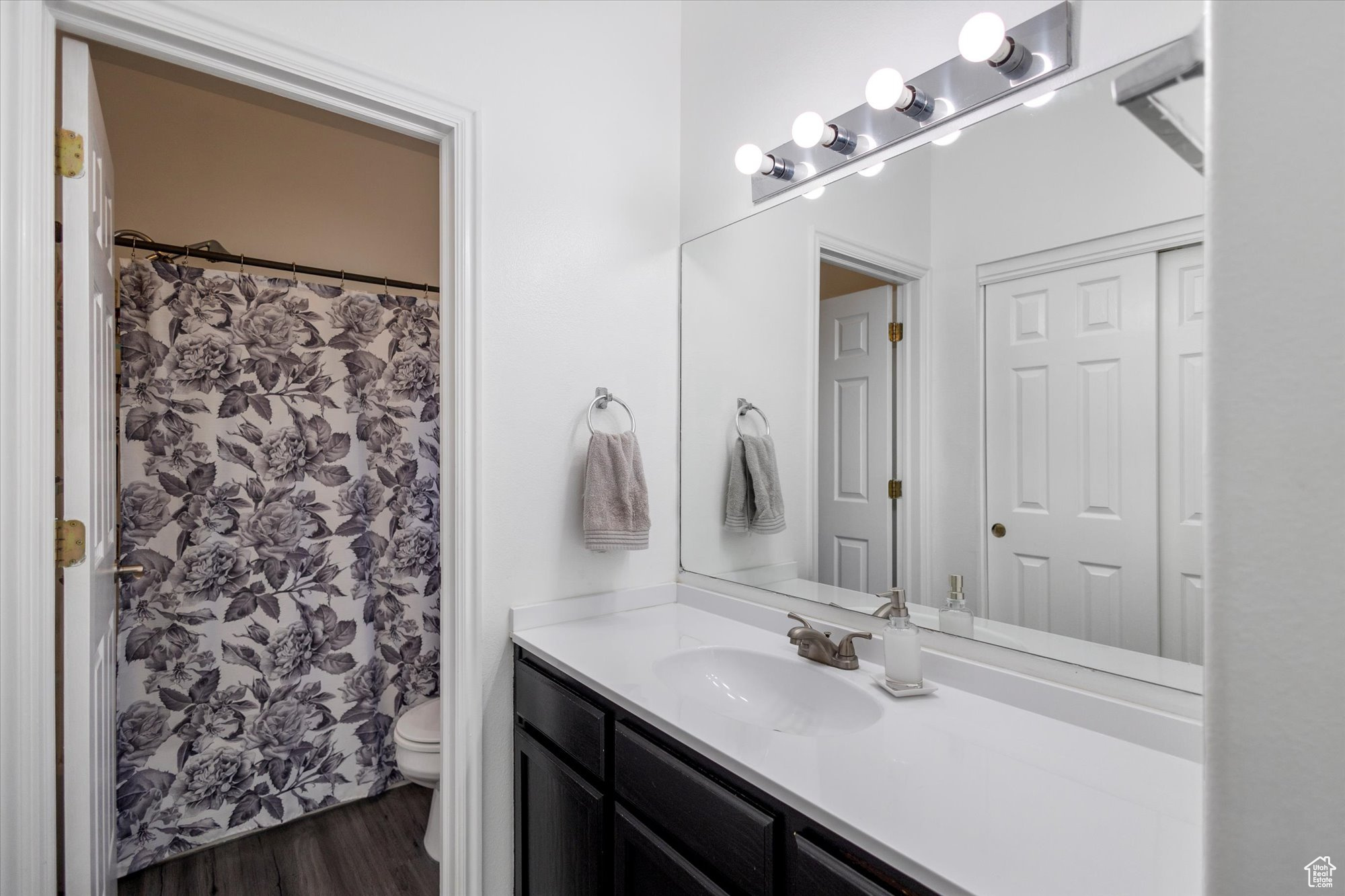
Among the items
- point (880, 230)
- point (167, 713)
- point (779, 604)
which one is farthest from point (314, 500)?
point (880, 230)

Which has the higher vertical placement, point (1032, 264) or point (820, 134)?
point (820, 134)

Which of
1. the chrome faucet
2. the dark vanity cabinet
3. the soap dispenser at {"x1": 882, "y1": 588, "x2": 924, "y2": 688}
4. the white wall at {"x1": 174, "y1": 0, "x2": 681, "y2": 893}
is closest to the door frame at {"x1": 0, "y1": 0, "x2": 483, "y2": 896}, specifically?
the white wall at {"x1": 174, "y1": 0, "x2": 681, "y2": 893}

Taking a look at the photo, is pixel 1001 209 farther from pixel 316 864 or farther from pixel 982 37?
pixel 316 864

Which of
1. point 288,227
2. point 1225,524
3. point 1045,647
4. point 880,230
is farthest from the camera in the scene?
point 288,227

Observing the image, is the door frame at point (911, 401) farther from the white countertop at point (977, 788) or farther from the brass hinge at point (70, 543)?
the brass hinge at point (70, 543)

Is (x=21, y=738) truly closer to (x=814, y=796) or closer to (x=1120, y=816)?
(x=814, y=796)

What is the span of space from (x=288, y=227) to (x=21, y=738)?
2.01 metres

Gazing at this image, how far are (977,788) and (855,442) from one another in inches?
29.9

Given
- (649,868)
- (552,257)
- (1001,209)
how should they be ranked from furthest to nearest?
(552,257), (1001,209), (649,868)

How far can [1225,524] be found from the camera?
0.25 m

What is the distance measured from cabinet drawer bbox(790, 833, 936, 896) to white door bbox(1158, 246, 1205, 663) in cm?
59

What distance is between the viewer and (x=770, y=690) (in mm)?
1361

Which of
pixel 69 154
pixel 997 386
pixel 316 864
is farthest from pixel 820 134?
pixel 316 864

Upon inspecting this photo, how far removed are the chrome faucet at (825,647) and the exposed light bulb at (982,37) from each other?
105 centimetres
